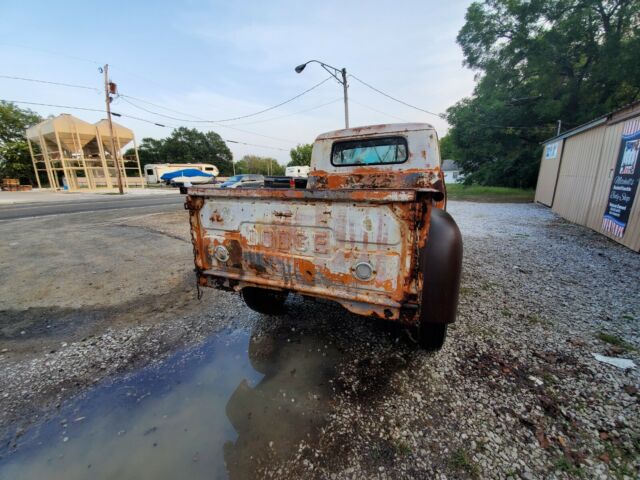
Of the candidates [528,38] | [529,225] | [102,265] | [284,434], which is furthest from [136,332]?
[528,38]

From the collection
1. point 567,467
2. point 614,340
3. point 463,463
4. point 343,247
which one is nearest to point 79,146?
point 343,247

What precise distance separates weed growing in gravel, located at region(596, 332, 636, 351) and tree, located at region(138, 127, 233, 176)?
67104 millimetres

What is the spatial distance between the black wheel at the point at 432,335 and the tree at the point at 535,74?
23188 millimetres

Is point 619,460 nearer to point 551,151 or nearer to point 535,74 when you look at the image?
point 551,151

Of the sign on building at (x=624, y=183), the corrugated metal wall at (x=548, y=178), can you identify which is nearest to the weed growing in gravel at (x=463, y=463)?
the sign on building at (x=624, y=183)

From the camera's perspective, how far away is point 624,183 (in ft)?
21.6

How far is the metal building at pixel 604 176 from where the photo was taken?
6285 millimetres

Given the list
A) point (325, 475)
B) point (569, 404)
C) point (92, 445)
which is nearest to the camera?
point (325, 475)

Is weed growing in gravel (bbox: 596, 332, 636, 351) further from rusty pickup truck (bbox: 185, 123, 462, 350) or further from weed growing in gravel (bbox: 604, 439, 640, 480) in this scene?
rusty pickup truck (bbox: 185, 123, 462, 350)

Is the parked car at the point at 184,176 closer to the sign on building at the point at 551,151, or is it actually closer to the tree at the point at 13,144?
the tree at the point at 13,144

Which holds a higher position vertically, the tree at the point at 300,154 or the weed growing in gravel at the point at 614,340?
the tree at the point at 300,154

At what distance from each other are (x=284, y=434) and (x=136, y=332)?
222 centimetres

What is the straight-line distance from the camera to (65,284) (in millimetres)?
4512

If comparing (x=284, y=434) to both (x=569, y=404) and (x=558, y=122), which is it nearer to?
(x=569, y=404)
